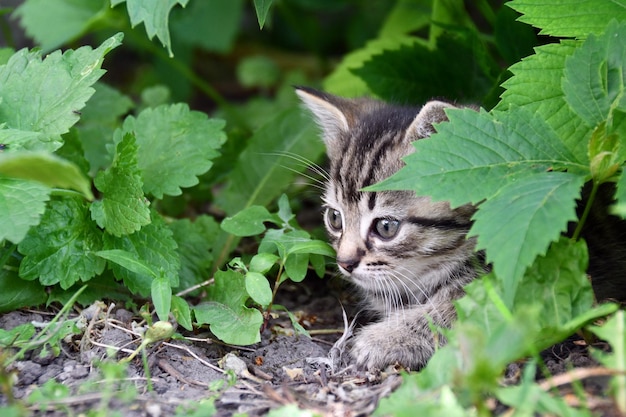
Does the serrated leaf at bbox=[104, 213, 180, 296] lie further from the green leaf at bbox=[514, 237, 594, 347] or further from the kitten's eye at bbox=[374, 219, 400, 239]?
the green leaf at bbox=[514, 237, 594, 347]

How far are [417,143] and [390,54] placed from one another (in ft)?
5.54

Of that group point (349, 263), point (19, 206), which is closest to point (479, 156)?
point (349, 263)

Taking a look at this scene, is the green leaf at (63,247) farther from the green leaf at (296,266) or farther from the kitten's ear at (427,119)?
the kitten's ear at (427,119)

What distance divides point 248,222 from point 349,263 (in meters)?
0.58

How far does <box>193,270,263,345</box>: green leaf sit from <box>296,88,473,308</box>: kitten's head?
0.52 meters

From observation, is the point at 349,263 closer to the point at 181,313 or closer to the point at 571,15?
the point at 181,313

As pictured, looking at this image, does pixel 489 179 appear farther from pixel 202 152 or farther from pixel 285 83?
pixel 285 83

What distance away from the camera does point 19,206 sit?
2982 millimetres

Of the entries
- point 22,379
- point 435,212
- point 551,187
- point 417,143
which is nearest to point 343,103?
point 435,212

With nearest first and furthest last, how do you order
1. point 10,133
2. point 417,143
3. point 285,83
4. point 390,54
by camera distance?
point 417,143
point 10,133
point 390,54
point 285,83

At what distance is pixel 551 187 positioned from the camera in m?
2.76

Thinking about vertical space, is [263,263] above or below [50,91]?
below

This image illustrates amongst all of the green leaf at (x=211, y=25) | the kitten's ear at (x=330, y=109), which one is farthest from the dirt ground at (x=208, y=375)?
the green leaf at (x=211, y=25)

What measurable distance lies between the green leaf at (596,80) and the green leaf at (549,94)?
0.71ft
